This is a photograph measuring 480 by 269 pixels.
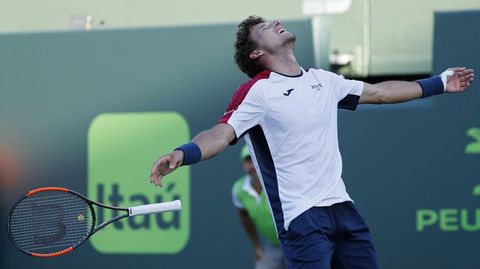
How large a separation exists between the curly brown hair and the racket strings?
1.07m

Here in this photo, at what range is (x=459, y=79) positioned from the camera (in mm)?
4645

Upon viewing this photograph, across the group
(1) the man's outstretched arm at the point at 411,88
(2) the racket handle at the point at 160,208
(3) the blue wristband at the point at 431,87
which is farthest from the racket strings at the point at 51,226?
(3) the blue wristband at the point at 431,87

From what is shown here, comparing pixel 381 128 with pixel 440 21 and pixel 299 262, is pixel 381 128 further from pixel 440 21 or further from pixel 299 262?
pixel 299 262

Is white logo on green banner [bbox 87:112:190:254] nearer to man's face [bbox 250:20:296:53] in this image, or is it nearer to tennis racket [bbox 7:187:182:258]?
tennis racket [bbox 7:187:182:258]

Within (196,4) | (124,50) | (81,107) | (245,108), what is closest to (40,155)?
(81,107)

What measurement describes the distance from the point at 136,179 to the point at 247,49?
344cm

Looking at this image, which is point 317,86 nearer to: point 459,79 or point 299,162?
point 299,162

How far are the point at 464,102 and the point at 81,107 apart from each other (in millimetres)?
3166

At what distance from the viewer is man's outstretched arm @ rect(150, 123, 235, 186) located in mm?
3793

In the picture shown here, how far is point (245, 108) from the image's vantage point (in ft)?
13.6

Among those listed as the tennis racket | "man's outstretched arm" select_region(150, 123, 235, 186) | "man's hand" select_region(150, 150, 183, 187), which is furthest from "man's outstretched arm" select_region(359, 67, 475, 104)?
the tennis racket

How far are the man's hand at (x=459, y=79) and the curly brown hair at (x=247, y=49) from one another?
37.5 inches

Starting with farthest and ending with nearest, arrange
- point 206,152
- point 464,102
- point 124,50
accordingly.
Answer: point 124,50 < point 464,102 < point 206,152

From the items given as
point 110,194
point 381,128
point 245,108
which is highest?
point 245,108
